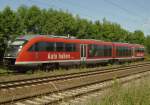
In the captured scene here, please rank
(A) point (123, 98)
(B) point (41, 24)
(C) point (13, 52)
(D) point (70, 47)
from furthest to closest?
(B) point (41, 24) < (D) point (70, 47) < (C) point (13, 52) < (A) point (123, 98)

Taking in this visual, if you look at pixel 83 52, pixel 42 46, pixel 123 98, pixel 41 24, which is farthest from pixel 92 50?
pixel 123 98

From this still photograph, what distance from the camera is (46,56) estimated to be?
24.5m

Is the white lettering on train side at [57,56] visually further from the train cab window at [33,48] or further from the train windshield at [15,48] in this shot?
the train windshield at [15,48]

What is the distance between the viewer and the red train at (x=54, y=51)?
22.6 meters

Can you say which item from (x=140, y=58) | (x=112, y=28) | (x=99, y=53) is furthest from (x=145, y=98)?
(x=112, y=28)

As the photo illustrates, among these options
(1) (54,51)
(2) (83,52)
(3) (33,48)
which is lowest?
(2) (83,52)

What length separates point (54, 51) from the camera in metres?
25.4

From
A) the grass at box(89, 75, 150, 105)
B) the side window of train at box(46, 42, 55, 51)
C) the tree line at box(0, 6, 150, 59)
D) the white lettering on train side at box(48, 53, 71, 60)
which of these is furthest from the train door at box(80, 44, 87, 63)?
the grass at box(89, 75, 150, 105)

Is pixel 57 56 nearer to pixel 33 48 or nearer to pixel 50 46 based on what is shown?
pixel 50 46

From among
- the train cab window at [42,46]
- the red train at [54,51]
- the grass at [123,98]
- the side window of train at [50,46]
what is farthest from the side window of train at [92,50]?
the grass at [123,98]

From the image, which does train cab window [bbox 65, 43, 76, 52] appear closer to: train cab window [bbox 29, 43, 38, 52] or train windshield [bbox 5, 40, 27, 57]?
train cab window [bbox 29, 43, 38, 52]

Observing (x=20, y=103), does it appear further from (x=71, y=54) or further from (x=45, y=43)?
(x=71, y=54)

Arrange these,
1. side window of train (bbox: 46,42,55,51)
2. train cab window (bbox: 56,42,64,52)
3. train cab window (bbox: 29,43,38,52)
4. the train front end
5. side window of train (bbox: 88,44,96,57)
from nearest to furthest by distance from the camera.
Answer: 1. the train front end
2. train cab window (bbox: 29,43,38,52)
3. side window of train (bbox: 46,42,55,51)
4. train cab window (bbox: 56,42,64,52)
5. side window of train (bbox: 88,44,96,57)

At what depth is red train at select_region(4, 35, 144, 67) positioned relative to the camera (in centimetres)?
2264
